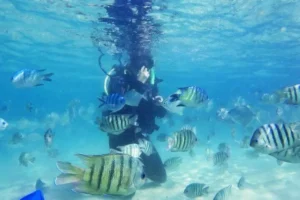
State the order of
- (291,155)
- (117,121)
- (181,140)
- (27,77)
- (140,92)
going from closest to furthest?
(291,155)
(117,121)
(181,140)
(27,77)
(140,92)

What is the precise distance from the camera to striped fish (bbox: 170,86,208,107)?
6.82 meters

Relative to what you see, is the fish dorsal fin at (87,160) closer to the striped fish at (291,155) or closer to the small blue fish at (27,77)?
the striped fish at (291,155)

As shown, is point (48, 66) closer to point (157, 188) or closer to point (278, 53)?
point (278, 53)

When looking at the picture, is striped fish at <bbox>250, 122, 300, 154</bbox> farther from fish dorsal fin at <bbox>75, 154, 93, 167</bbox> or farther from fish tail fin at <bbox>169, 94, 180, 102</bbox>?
fish tail fin at <bbox>169, 94, 180, 102</bbox>

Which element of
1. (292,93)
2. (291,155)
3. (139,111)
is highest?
(292,93)

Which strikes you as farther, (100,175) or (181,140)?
(181,140)

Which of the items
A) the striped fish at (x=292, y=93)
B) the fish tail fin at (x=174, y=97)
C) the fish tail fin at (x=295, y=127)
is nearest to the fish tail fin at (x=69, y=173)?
the fish tail fin at (x=295, y=127)

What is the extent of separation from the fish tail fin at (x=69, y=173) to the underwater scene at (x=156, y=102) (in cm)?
1

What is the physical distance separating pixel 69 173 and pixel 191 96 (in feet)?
13.5

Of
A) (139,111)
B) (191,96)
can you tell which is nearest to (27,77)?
(139,111)

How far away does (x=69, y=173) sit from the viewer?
10.9 ft

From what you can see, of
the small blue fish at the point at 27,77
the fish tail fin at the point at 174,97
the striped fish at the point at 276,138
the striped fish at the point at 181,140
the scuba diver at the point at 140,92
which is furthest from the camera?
the scuba diver at the point at 140,92

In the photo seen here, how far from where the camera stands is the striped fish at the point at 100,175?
3.27 metres

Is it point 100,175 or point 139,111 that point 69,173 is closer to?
point 100,175
